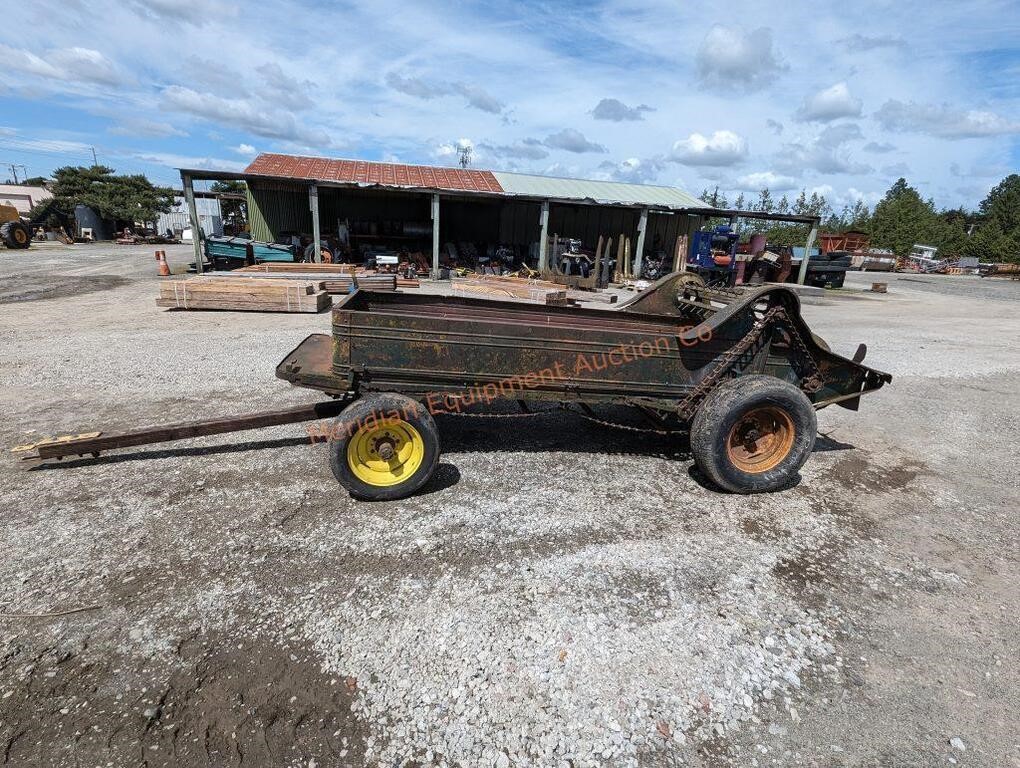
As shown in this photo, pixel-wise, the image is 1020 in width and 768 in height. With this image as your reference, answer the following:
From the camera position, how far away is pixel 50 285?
13.8 meters

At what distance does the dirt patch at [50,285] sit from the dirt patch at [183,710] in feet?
42.0

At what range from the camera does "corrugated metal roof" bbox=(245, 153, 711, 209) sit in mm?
19312

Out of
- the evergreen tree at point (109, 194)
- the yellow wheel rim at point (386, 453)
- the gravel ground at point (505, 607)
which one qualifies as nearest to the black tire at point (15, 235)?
the evergreen tree at point (109, 194)

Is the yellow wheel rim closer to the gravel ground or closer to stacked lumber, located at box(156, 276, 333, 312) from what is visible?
the gravel ground

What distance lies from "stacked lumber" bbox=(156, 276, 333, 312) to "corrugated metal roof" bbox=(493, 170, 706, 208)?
11468mm

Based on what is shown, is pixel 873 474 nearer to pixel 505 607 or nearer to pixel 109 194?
pixel 505 607

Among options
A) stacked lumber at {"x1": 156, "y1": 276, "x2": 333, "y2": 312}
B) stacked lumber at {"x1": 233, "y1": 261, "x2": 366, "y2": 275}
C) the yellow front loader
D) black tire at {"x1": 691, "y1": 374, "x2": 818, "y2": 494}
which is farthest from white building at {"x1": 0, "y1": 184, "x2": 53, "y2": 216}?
black tire at {"x1": 691, "y1": 374, "x2": 818, "y2": 494}

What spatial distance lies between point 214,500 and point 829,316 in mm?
15818

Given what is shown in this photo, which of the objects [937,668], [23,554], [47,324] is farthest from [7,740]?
[47,324]

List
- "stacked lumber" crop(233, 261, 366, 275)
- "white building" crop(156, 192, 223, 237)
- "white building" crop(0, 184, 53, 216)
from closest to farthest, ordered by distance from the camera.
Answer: "stacked lumber" crop(233, 261, 366, 275)
"white building" crop(156, 192, 223, 237)
"white building" crop(0, 184, 53, 216)

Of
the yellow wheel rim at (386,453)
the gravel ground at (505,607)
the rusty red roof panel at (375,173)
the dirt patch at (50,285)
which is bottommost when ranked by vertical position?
the gravel ground at (505,607)

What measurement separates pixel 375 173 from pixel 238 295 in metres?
11.9

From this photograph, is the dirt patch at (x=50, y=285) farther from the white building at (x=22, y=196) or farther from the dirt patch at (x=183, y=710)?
the white building at (x=22, y=196)

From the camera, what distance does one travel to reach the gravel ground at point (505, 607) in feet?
7.00
